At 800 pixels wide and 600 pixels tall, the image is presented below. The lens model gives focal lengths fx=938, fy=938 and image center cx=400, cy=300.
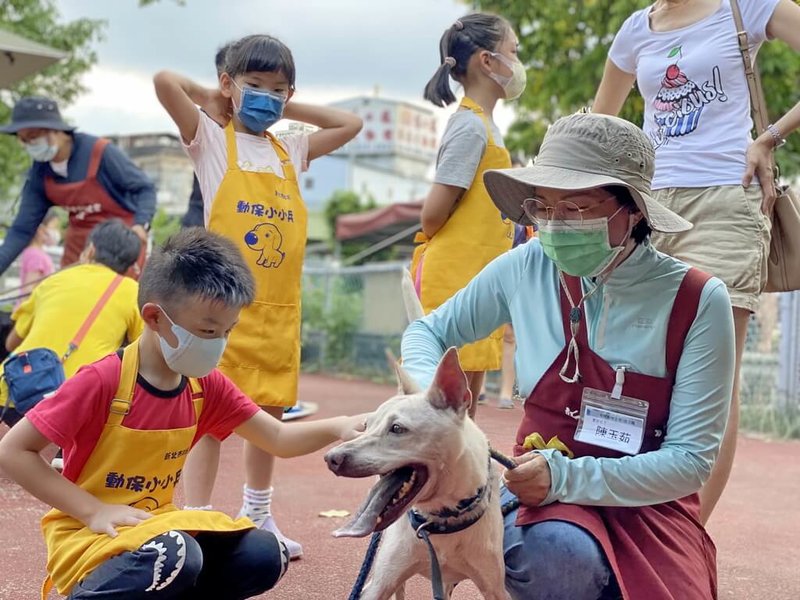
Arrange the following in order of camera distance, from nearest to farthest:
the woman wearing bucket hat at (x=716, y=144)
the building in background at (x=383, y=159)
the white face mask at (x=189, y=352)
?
the white face mask at (x=189, y=352), the woman wearing bucket hat at (x=716, y=144), the building in background at (x=383, y=159)

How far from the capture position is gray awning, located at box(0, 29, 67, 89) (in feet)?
25.2

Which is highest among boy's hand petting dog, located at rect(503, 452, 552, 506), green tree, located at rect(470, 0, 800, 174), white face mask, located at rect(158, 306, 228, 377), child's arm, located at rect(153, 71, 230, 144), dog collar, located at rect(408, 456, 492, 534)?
green tree, located at rect(470, 0, 800, 174)

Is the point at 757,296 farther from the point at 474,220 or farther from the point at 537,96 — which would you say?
the point at 537,96

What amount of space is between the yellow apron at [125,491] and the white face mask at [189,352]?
0.35 ft

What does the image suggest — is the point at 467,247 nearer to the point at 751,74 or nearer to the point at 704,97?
the point at 704,97

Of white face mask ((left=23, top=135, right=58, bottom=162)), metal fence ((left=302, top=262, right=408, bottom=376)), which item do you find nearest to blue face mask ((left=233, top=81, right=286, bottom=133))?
white face mask ((left=23, top=135, right=58, bottom=162))

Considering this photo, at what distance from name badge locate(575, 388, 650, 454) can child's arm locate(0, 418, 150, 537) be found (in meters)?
1.22

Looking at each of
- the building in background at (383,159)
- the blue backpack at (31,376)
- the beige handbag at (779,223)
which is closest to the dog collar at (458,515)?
the beige handbag at (779,223)

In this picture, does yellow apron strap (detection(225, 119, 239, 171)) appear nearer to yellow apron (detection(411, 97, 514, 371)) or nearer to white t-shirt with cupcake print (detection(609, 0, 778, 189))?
yellow apron (detection(411, 97, 514, 371))

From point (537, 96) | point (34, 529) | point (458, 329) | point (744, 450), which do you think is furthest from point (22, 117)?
point (537, 96)

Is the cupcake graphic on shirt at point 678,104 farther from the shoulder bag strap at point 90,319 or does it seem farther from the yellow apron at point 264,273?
the shoulder bag strap at point 90,319

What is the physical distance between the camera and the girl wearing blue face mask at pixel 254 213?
3.63 m

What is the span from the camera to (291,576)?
11.7ft

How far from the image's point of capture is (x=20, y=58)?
7.76 meters
